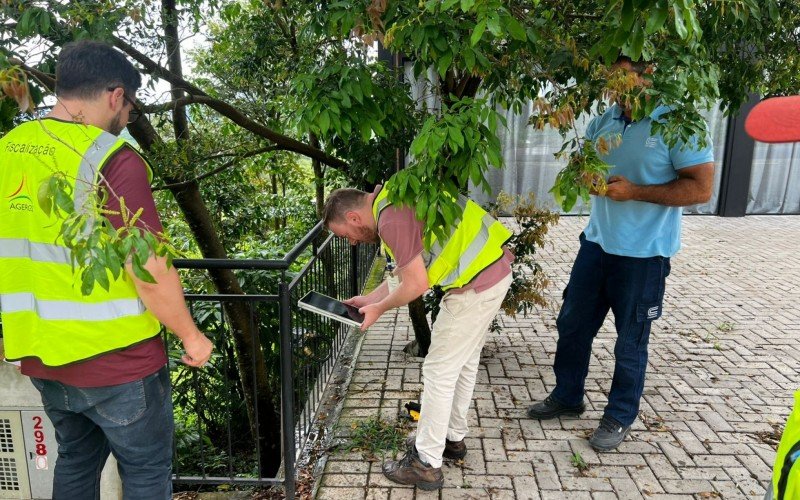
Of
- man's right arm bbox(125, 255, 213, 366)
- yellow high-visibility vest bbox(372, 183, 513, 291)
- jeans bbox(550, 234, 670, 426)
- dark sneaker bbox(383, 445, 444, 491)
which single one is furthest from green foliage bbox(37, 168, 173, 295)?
jeans bbox(550, 234, 670, 426)

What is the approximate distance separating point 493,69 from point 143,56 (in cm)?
260

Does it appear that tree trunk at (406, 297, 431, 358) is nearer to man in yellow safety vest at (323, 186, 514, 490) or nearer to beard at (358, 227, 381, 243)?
man in yellow safety vest at (323, 186, 514, 490)

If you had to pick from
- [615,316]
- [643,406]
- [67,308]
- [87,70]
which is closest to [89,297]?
[67,308]

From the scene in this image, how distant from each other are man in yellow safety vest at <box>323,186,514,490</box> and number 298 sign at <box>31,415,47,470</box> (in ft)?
5.19

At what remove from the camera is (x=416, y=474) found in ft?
10.3

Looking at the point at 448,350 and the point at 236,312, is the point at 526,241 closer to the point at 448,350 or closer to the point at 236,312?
the point at 448,350

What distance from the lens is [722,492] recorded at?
316cm

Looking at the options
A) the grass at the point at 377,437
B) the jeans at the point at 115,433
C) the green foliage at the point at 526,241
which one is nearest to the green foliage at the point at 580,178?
the jeans at the point at 115,433

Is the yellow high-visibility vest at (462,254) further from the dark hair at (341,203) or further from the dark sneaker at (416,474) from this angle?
the dark sneaker at (416,474)

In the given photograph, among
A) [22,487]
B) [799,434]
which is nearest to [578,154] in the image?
[799,434]

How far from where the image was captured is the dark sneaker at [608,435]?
3518 mm

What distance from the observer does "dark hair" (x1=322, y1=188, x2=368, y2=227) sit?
2920 mm

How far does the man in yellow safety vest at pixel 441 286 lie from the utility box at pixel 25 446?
1.51 m

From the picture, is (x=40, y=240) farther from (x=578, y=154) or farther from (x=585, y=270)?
(x=585, y=270)
